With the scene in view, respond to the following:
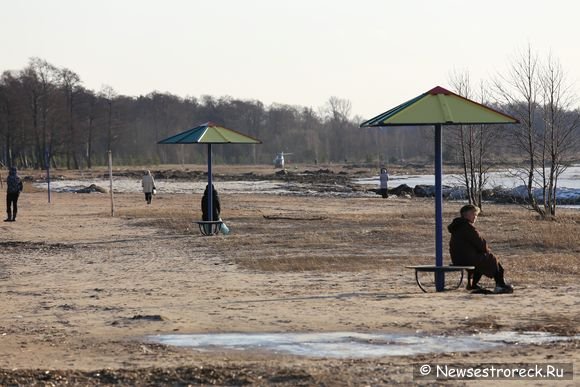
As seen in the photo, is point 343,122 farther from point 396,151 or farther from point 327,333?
point 327,333

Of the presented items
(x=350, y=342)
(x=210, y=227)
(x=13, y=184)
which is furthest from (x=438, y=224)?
(x=13, y=184)

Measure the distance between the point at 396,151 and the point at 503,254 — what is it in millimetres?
170285

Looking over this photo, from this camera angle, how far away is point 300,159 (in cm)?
16438

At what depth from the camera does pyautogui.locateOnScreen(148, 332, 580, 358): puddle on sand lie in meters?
9.98

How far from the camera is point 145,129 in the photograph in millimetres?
150000

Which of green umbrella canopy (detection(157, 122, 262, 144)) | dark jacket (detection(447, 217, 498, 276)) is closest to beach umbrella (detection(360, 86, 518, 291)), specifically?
dark jacket (detection(447, 217, 498, 276))

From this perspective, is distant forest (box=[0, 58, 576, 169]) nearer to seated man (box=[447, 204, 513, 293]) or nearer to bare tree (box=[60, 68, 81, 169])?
bare tree (box=[60, 68, 81, 169])

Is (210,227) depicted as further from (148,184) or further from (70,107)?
(70,107)

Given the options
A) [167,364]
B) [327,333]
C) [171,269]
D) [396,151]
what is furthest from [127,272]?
[396,151]

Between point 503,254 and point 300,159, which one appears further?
point 300,159

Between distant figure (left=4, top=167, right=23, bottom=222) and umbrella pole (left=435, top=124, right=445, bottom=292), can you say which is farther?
distant figure (left=4, top=167, right=23, bottom=222)

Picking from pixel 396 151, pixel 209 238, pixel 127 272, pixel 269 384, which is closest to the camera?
pixel 269 384

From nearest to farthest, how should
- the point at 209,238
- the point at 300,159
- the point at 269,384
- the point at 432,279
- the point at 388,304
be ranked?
the point at 269,384 → the point at 388,304 → the point at 432,279 → the point at 209,238 → the point at 300,159

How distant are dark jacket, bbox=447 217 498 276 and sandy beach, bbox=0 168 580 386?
42 cm
